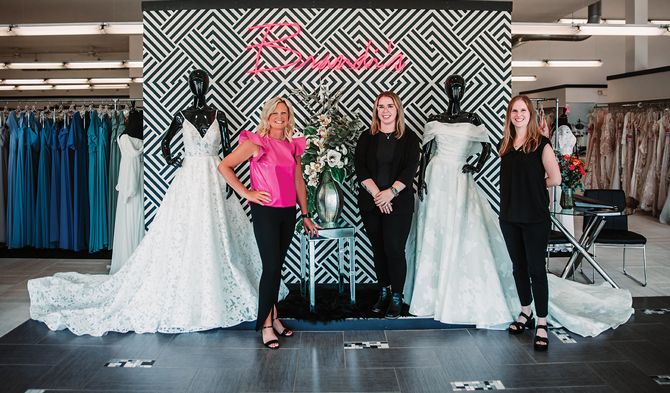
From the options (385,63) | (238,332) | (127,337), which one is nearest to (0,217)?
(127,337)

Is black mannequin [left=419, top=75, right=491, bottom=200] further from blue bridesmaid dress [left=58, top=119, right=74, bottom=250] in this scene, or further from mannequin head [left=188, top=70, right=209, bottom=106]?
blue bridesmaid dress [left=58, top=119, right=74, bottom=250]

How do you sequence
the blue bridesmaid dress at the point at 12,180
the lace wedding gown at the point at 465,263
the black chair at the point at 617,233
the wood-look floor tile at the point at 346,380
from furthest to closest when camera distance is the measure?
1. the blue bridesmaid dress at the point at 12,180
2. the black chair at the point at 617,233
3. the lace wedding gown at the point at 465,263
4. the wood-look floor tile at the point at 346,380

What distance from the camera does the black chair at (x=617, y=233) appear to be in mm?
5750

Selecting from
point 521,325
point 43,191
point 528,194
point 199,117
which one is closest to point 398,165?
point 528,194

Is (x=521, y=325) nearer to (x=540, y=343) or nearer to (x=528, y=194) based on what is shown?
(x=540, y=343)

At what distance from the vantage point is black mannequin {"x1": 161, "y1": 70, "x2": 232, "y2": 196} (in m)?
4.64

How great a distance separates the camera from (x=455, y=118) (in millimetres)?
4699

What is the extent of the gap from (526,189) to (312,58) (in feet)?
8.18

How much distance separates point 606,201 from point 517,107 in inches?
111

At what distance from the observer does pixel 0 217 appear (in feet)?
25.2

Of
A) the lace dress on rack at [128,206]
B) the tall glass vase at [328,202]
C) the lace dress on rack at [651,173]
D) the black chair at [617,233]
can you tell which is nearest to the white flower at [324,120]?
the tall glass vase at [328,202]

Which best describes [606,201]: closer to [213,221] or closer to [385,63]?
[385,63]

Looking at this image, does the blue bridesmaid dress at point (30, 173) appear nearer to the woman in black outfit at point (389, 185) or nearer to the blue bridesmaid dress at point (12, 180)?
the blue bridesmaid dress at point (12, 180)

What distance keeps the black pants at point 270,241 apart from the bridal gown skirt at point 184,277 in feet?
1.48
